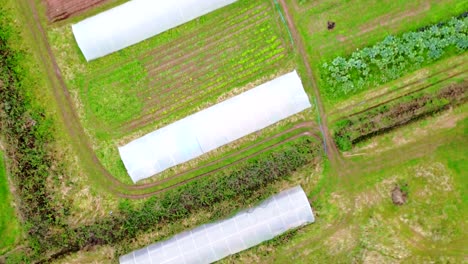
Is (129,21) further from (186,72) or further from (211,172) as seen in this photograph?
(211,172)

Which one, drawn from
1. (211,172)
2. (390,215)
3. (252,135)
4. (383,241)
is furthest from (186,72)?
(383,241)

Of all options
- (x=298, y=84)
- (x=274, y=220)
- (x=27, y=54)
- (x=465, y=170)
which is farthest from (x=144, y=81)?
(x=465, y=170)

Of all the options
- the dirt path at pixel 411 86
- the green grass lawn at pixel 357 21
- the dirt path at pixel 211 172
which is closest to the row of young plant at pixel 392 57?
the green grass lawn at pixel 357 21

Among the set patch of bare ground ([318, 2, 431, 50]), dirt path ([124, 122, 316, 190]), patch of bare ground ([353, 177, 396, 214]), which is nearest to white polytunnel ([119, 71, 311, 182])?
dirt path ([124, 122, 316, 190])

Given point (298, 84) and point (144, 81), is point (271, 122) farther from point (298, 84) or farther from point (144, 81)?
point (144, 81)

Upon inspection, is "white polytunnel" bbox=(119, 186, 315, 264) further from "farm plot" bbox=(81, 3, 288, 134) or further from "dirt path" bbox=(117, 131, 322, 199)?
"farm plot" bbox=(81, 3, 288, 134)
